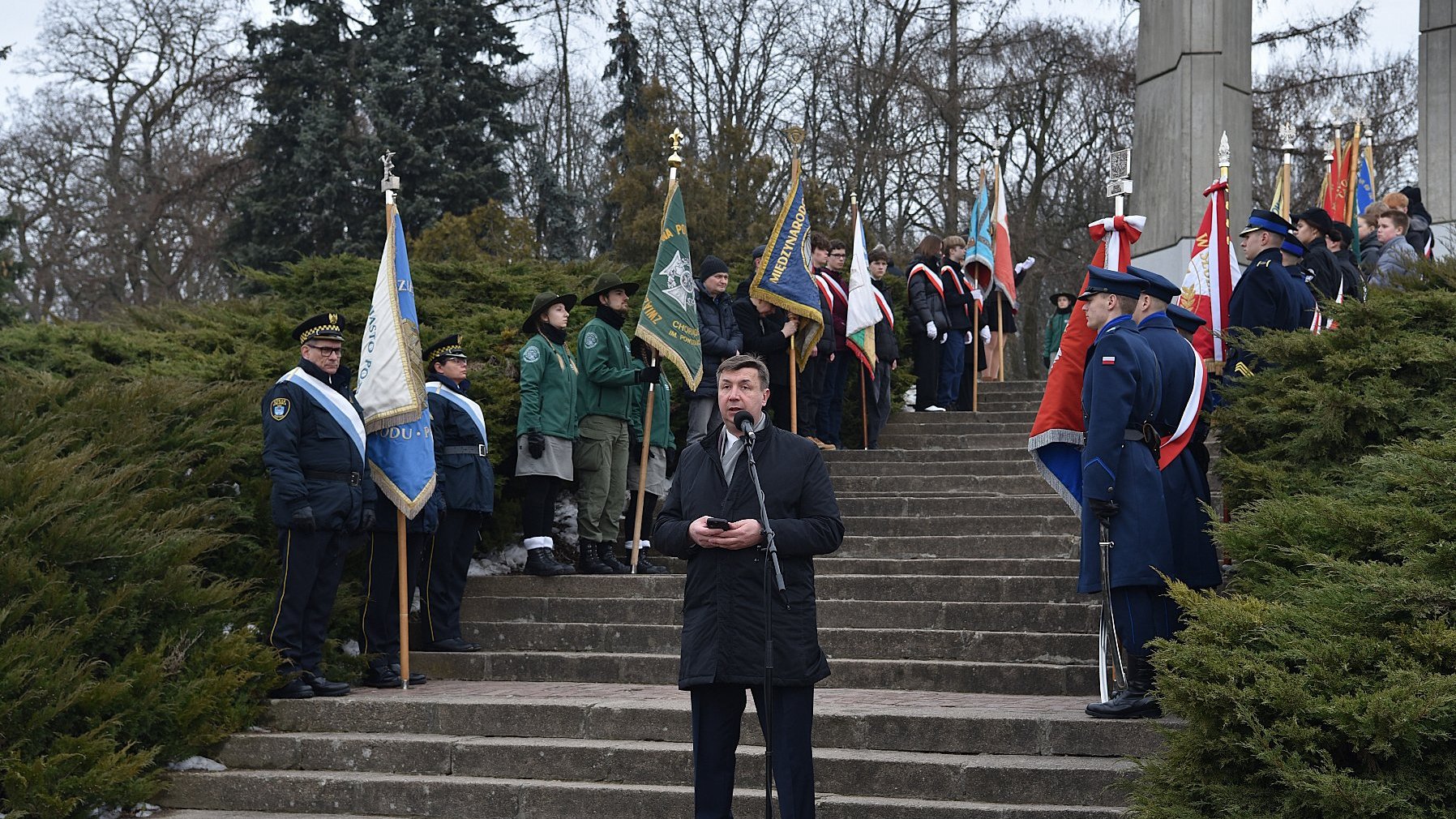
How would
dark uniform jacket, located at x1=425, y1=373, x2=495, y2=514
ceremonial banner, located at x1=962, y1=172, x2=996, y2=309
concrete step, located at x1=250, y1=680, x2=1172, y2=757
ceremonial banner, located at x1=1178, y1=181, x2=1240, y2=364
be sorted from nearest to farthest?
concrete step, located at x1=250, y1=680, x2=1172, y2=757 → dark uniform jacket, located at x1=425, y1=373, x2=495, y2=514 → ceremonial banner, located at x1=1178, y1=181, x2=1240, y2=364 → ceremonial banner, located at x1=962, y1=172, x2=996, y2=309

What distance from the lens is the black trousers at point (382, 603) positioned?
29.9 ft

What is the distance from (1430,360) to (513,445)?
627 centimetres

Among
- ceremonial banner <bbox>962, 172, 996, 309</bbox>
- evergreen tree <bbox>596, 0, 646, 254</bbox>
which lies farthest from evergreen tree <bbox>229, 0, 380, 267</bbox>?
ceremonial banner <bbox>962, 172, 996, 309</bbox>

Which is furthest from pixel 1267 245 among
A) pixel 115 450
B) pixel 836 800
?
pixel 115 450

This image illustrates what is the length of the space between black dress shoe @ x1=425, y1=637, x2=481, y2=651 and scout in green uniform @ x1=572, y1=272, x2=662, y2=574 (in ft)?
3.92

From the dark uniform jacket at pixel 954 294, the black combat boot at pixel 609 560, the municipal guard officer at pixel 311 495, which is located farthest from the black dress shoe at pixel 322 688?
the dark uniform jacket at pixel 954 294

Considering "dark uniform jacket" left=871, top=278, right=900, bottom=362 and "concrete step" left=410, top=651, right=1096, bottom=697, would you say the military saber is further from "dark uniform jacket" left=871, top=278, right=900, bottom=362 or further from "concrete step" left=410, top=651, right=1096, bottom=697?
"dark uniform jacket" left=871, top=278, right=900, bottom=362

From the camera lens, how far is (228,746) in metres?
7.91

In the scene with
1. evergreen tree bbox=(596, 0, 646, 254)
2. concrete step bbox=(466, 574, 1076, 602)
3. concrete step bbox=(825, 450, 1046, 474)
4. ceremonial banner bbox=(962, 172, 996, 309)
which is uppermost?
evergreen tree bbox=(596, 0, 646, 254)

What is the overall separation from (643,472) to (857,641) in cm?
252

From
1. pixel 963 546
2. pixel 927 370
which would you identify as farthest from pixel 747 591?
pixel 927 370

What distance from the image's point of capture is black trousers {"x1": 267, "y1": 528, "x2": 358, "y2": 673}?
27.7ft

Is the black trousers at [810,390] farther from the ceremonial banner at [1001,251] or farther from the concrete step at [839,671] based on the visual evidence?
the ceremonial banner at [1001,251]

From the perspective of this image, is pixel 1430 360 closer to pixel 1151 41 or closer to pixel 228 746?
pixel 228 746
